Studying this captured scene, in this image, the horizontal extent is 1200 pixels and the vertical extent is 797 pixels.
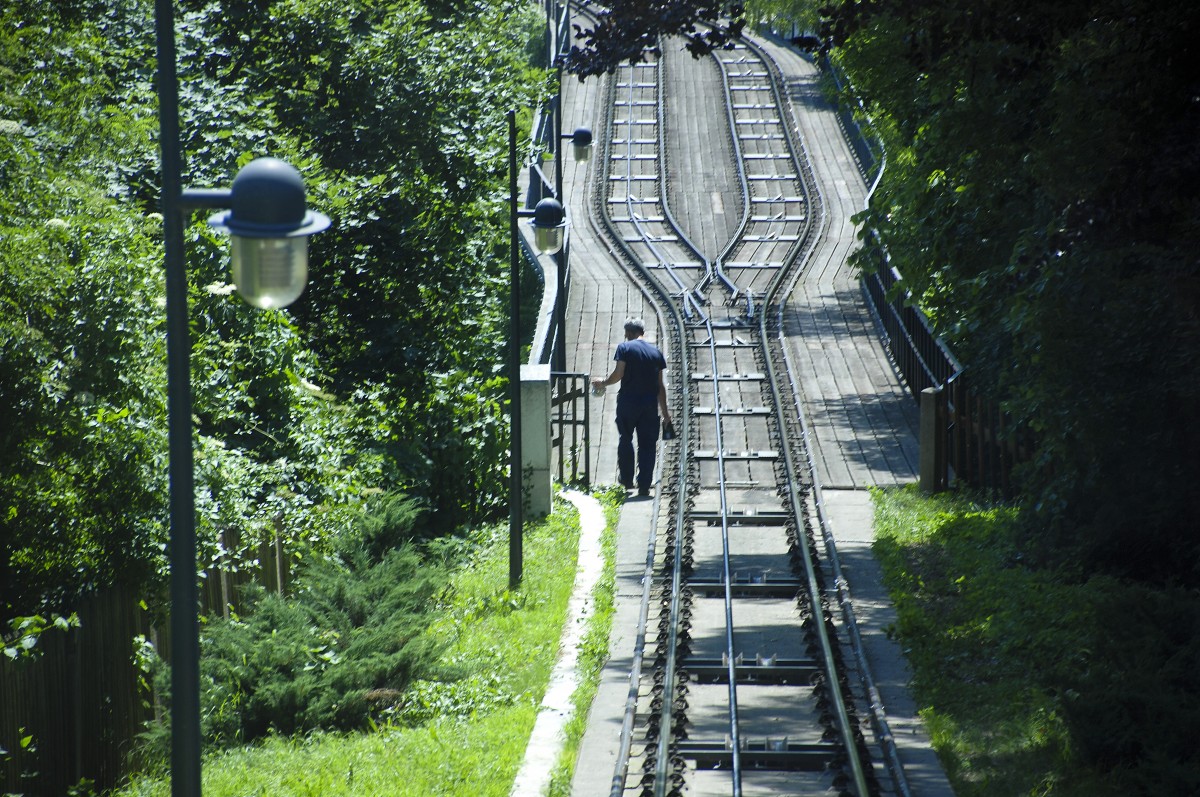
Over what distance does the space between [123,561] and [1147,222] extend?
23.4 ft

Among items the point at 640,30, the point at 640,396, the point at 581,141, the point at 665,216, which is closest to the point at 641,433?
the point at 640,396

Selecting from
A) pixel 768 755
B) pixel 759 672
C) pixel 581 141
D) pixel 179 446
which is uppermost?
pixel 581 141

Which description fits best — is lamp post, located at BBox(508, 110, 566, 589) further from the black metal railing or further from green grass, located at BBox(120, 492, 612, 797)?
the black metal railing

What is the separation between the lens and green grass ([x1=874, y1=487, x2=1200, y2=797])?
759 cm

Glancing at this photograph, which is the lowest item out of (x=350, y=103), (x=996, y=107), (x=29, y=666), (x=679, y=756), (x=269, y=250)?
(x=679, y=756)

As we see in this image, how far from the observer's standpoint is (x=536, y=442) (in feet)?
48.5

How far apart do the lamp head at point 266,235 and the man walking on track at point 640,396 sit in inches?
406

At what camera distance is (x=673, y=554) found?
13.4 m

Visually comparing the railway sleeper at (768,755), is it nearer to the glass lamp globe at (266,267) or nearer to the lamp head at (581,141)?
the glass lamp globe at (266,267)

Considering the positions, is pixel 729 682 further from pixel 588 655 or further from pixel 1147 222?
pixel 1147 222

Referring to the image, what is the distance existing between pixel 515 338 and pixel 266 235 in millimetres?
8372

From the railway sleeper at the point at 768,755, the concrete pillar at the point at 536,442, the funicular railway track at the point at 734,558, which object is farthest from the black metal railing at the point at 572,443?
the railway sleeper at the point at 768,755

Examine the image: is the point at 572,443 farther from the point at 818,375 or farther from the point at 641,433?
the point at 818,375

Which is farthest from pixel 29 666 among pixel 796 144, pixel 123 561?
pixel 796 144
